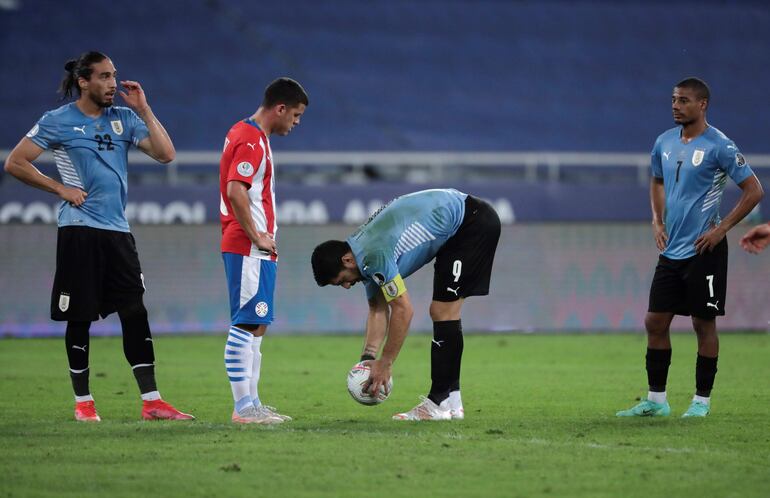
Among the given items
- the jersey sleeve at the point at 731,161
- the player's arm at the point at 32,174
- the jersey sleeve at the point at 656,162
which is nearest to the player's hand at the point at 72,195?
the player's arm at the point at 32,174

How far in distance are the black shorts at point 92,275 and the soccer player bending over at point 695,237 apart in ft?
11.0

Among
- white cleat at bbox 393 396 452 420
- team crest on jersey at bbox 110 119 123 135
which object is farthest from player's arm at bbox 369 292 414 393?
team crest on jersey at bbox 110 119 123 135

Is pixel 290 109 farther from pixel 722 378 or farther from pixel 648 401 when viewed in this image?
pixel 722 378

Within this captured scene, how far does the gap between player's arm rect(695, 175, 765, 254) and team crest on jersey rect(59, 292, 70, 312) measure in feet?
13.2

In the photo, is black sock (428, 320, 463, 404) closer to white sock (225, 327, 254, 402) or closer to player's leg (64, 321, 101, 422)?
white sock (225, 327, 254, 402)

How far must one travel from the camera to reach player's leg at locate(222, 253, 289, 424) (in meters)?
7.24

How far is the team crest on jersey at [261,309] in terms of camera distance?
23.8 ft

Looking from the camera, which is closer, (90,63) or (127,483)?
(127,483)

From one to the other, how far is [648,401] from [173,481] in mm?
3791

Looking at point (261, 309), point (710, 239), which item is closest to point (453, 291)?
point (261, 309)

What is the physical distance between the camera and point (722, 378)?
1064cm

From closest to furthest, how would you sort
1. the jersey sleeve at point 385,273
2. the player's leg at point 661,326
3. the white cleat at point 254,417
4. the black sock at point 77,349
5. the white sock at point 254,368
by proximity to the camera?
1. the jersey sleeve at point 385,273
2. the white cleat at point 254,417
3. the white sock at point 254,368
4. the black sock at point 77,349
5. the player's leg at point 661,326

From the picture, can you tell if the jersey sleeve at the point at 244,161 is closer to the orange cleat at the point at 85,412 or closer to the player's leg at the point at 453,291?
the player's leg at the point at 453,291

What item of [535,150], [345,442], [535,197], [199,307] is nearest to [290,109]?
[345,442]
